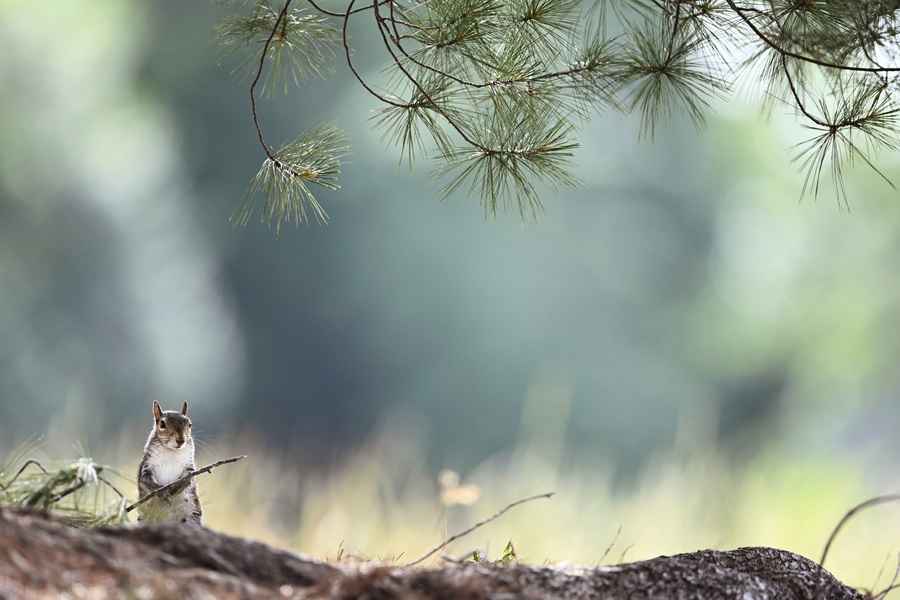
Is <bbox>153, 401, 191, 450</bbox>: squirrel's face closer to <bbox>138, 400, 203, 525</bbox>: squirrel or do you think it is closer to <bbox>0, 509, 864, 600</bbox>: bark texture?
<bbox>138, 400, 203, 525</bbox>: squirrel

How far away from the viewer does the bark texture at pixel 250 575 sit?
0.91 meters

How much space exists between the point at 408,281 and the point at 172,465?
6.36m

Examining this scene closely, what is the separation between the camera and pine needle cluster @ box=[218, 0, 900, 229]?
5.39 ft

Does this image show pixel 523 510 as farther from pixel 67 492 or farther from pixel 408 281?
pixel 408 281

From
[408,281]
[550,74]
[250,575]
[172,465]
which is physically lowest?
[250,575]

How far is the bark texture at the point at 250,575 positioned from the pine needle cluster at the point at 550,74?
68 centimetres

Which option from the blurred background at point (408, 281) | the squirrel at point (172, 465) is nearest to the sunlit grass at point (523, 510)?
the squirrel at point (172, 465)

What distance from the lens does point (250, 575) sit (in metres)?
1.03

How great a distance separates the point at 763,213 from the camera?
301 inches

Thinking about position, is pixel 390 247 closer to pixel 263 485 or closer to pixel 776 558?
pixel 263 485

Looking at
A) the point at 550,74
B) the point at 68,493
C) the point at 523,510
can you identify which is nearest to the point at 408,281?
the point at 523,510

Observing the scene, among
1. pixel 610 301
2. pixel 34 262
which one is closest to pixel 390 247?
pixel 610 301

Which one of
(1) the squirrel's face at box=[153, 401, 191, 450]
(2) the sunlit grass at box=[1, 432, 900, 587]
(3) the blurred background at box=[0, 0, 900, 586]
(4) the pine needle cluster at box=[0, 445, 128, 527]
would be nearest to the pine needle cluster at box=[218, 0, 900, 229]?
(1) the squirrel's face at box=[153, 401, 191, 450]

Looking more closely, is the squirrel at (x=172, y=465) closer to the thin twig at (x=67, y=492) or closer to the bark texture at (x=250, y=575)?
the thin twig at (x=67, y=492)
